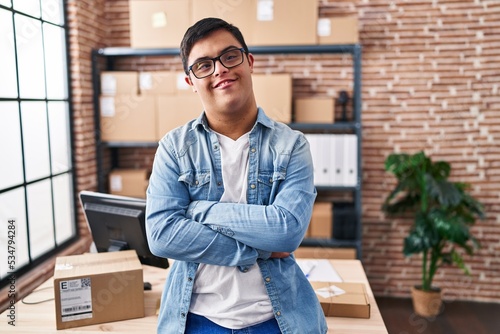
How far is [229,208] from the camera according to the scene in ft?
4.39

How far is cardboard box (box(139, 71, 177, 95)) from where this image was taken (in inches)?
143

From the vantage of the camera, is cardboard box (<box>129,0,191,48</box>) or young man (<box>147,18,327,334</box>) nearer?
young man (<box>147,18,327,334</box>)

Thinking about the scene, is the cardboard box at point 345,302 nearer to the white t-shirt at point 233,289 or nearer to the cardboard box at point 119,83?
the white t-shirt at point 233,289

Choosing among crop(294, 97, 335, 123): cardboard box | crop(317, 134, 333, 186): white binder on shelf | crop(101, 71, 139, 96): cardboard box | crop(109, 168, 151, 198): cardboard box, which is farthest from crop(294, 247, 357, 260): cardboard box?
crop(101, 71, 139, 96): cardboard box

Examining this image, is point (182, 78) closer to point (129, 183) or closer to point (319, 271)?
point (129, 183)

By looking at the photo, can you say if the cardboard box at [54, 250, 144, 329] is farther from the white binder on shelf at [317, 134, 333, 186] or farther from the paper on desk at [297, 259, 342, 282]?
the white binder on shelf at [317, 134, 333, 186]

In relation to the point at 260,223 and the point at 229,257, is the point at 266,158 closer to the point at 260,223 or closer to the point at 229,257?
the point at 260,223

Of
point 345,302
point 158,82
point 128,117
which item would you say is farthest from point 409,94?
point 345,302

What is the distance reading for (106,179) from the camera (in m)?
3.91

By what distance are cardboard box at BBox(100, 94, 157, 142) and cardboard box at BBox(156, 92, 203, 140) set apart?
2.8 inches

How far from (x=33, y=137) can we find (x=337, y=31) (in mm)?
2290

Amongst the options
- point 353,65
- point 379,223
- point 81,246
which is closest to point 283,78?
point 353,65

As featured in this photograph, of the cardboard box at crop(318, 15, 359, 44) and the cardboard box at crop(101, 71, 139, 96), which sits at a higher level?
the cardboard box at crop(318, 15, 359, 44)

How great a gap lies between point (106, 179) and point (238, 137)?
276cm
